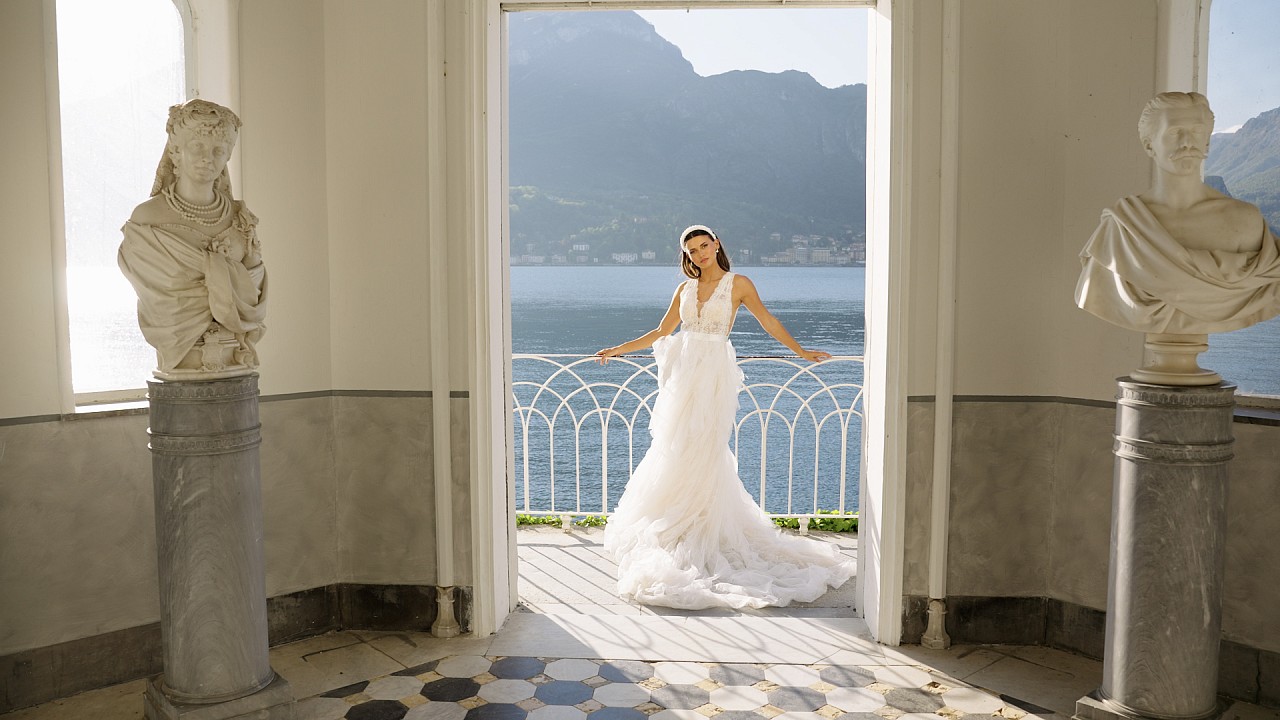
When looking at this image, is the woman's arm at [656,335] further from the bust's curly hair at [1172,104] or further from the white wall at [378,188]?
the bust's curly hair at [1172,104]

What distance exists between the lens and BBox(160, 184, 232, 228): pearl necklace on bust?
2.81 meters

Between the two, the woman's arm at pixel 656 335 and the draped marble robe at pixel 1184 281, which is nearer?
the draped marble robe at pixel 1184 281

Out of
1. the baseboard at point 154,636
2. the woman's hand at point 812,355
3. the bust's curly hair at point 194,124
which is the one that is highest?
the bust's curly hair at point 194,124

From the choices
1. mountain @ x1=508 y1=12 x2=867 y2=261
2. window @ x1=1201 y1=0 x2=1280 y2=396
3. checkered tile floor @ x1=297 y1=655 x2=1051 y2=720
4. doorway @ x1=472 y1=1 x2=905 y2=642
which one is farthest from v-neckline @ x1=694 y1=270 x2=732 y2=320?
mountain @ x1=508 y1=12 x2=867 y2=261

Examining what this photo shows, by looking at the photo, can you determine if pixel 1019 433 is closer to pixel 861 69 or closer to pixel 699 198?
pixel 699 198

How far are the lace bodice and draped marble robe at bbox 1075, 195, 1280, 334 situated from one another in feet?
7.77

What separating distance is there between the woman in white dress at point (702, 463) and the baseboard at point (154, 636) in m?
1.20

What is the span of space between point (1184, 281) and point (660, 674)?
2.24 m

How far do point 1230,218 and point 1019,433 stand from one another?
1.24 meters

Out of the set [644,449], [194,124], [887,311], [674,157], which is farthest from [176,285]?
[674,157]

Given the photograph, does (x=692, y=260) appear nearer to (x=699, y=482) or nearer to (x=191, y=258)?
(x=699, y=482)

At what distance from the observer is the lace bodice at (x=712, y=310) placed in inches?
193

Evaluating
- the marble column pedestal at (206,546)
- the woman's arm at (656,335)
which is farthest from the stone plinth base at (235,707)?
the woman's arm at (656,335)

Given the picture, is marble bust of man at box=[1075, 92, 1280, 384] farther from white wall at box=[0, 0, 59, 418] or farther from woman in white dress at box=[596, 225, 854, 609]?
white wall at box=[0, 0, 59, 418]
